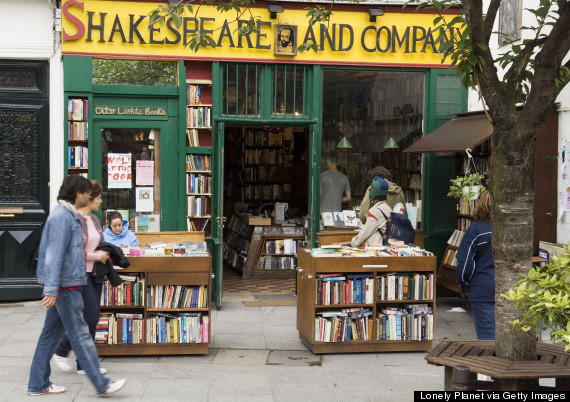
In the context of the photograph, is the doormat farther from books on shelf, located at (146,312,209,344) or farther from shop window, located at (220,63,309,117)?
books on shelf, located at (146,312,209,344)

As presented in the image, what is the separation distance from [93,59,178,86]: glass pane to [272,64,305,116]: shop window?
4.64 feet

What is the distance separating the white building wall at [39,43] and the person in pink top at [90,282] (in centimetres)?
344

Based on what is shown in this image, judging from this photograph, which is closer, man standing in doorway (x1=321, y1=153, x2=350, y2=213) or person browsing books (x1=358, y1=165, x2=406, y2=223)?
person browsing books (x1=358, y1=165, x2=406, y2=223)

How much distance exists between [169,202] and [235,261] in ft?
10.2

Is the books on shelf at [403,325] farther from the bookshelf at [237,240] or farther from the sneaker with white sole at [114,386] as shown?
the bookshelf at [237,240]

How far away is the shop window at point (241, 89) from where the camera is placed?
10891mm

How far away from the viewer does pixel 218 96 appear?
35.5ft

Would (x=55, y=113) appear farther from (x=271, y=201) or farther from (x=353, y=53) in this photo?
(x=271, y=201)

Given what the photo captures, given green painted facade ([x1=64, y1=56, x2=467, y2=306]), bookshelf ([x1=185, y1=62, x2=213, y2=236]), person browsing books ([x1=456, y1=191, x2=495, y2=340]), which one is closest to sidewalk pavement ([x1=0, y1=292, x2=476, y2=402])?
person browsing books ([x1=456, y1=191, x2=495, y2=340])

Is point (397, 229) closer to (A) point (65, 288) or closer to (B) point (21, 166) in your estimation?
(A) point (65, 288)

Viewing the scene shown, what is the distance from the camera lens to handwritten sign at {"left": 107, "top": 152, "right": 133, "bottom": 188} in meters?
10.8

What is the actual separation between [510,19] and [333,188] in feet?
11.3

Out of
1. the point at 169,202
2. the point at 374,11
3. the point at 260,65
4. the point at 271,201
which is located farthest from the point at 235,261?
the point at 374,11

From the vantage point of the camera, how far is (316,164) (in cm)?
1108
